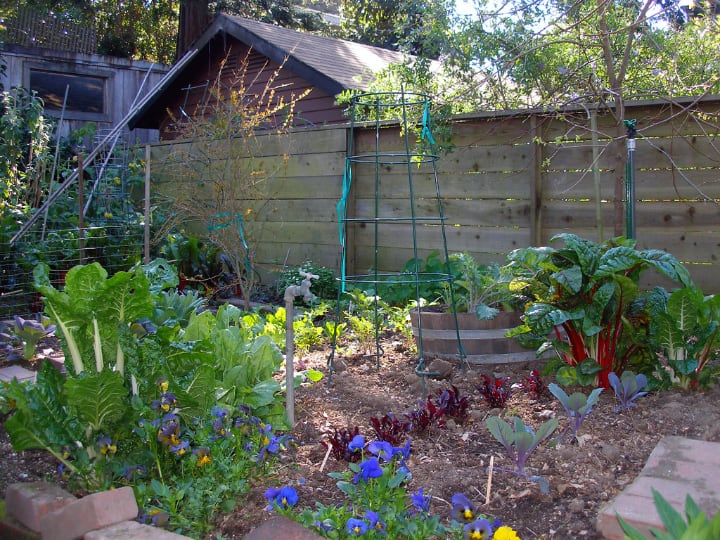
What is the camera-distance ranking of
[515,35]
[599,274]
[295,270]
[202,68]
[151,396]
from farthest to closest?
[202,68] → [295,270] → [515,35] → [599,274] → [151,396]

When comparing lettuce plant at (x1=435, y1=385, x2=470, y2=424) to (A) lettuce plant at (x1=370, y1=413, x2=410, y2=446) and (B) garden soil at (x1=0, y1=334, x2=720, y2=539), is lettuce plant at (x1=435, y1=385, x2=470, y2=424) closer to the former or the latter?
(B) garden soil at (x1=0, y1=334, x2=720, y2=539)

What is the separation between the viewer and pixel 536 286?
3.56m

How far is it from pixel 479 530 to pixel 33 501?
147 cm

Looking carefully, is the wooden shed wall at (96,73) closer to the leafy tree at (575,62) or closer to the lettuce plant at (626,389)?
the leafy tree at (575,62)

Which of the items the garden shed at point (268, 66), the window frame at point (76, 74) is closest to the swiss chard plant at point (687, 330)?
the garden shed at point (268, 66)

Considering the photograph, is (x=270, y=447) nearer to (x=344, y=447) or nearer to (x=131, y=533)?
(x=344, y=447)

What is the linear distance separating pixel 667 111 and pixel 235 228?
3.64 m

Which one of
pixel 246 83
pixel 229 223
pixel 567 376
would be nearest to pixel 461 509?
pixel 567 376

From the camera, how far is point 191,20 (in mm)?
15492

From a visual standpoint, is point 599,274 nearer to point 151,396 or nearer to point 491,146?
point 151,396

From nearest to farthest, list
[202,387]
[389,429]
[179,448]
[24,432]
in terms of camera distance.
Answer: [179,448] < [24,432] < [202,387] < [389,429]

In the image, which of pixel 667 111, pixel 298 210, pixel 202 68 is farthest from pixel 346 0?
pixel 667 111

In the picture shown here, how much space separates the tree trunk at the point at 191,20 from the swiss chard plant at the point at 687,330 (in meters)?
13.9

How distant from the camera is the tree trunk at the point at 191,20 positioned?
1537 cm
